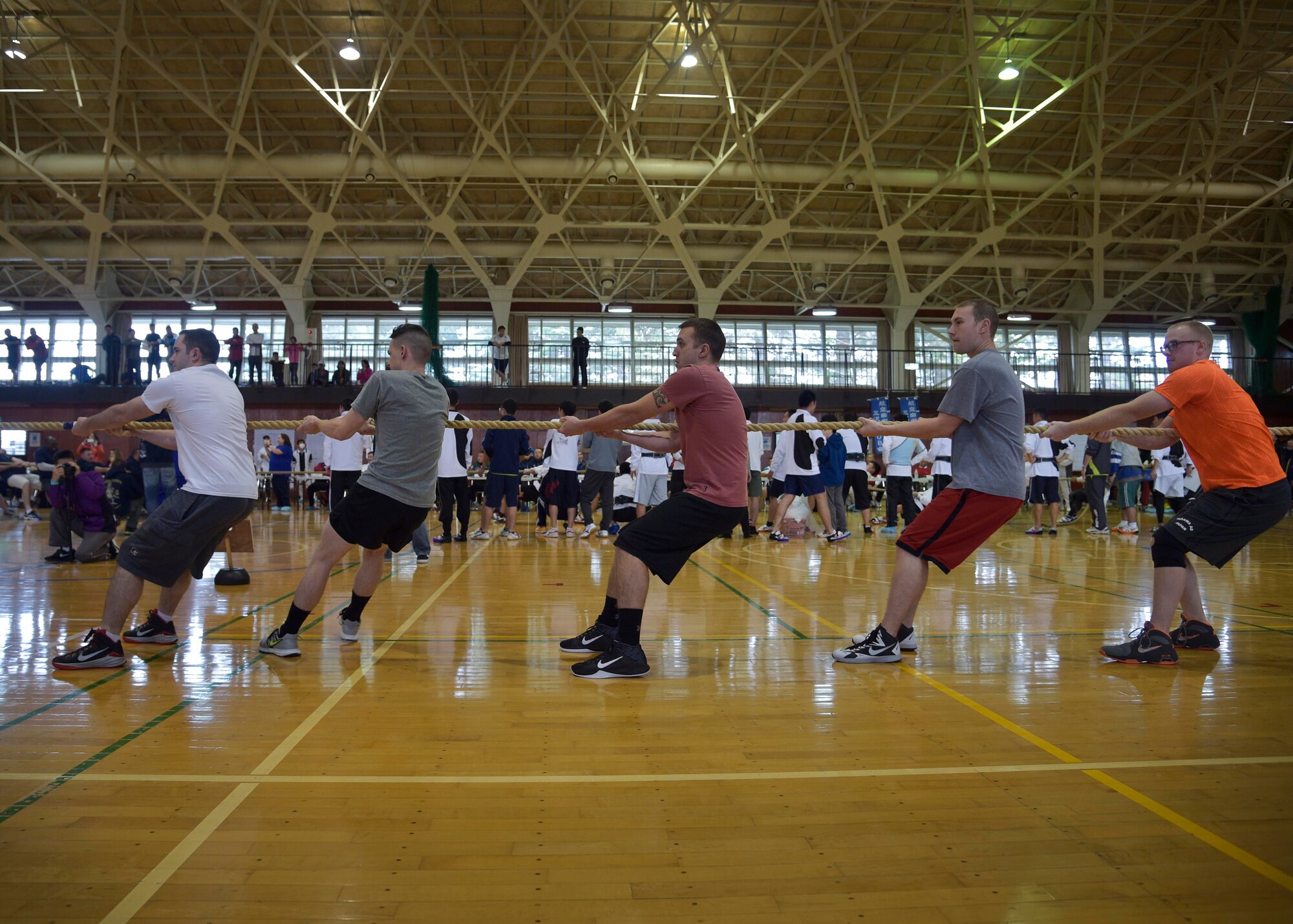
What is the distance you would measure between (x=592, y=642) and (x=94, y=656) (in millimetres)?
2503

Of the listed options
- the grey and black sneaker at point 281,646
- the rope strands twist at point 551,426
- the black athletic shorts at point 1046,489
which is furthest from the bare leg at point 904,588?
the black athletic shorts at point 1046,489

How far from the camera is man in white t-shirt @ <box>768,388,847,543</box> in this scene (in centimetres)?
1119

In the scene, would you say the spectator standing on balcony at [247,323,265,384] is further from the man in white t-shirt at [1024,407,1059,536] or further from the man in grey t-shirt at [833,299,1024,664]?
the man in grey t-shirt at [833,299,1024,664]

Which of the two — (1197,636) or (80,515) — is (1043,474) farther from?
(80,515)

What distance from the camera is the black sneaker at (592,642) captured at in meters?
4.68

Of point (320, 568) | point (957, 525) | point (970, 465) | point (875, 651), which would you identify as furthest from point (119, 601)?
point (970, 465)

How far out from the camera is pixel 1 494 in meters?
18.3

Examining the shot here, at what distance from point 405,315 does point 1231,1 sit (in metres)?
26.5

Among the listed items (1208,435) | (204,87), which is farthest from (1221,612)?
(204,87)

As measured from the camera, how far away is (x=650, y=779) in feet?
9.28

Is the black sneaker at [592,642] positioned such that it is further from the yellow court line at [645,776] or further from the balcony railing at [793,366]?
the balcony railing at [793,366]

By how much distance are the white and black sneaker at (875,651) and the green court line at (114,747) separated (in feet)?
10.1

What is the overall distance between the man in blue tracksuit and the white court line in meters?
8.80

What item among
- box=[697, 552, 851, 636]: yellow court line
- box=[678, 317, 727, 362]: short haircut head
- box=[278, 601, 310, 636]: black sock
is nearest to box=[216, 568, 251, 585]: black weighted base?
box=[278, 601, 310, 636]: black sock
